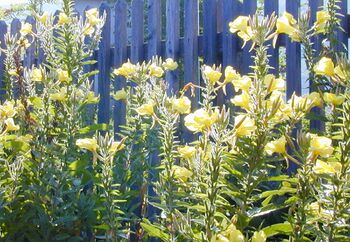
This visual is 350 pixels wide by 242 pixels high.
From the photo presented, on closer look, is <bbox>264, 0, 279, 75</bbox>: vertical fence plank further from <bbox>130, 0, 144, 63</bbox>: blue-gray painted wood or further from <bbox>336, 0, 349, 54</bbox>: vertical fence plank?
<bbox>130, 0, 144, 63</bbox>: blue-gray painted wood

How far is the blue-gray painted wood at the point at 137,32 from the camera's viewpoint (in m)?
5.01

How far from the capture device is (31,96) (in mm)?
2857

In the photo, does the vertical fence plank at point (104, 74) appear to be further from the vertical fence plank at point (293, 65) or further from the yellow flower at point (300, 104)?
the yellow flower at point (300, 104)

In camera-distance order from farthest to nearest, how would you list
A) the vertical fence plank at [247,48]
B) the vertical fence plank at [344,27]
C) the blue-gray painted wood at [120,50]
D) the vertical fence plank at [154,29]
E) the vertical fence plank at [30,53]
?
the vertical fence plank at [30,53] < the blue-gray painted wood at [120,50] < the vertical fence plank at [154,29] < the vertical fence plank at [247,48] < the vertical fence plank at [344,27]

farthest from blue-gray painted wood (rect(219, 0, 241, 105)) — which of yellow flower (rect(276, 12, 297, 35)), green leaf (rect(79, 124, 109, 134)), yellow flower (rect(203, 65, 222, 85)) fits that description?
yellow flower (rect(203, 65, 222, 85))

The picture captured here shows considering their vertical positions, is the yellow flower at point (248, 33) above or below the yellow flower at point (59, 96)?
above

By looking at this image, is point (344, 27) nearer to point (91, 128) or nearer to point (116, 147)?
point (91, 128)

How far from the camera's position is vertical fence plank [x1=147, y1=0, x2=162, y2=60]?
480 centimetres

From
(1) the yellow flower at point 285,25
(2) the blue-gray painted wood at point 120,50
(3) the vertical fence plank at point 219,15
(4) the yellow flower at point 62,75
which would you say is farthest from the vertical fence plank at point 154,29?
(1) the yellow flower at point 285,25

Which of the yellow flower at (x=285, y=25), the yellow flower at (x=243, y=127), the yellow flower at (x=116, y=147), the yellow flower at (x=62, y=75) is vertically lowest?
the yellow flower at (x=116, y=147)

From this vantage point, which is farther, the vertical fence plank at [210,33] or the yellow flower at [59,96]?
the vertical fence plank at [210,33]

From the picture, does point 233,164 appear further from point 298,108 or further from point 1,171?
point 1,171

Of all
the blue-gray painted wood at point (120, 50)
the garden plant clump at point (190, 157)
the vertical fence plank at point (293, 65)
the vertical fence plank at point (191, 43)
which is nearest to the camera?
the garden plant clump at point (190, 157)

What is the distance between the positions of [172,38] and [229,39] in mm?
594
